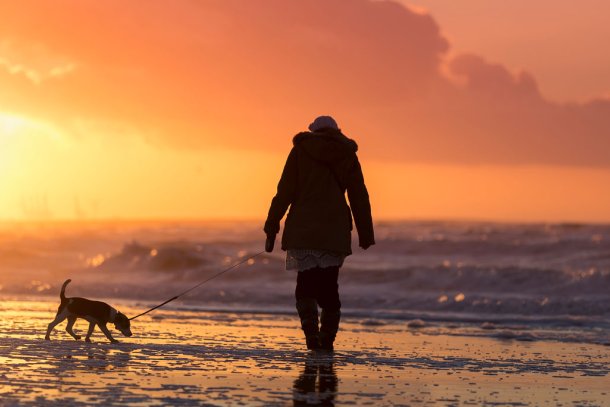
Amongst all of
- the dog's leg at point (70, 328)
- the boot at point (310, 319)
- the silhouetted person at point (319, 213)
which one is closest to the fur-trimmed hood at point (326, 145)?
the silhouetted person at point (319, 213)

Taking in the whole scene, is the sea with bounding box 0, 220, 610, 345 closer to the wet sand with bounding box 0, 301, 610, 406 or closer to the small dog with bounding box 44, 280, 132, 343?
the wet sand with bounding box 0, 301, 610, 406

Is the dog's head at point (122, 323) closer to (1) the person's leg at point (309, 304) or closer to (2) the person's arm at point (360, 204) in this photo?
(1) the person's leg at point (309, 304)

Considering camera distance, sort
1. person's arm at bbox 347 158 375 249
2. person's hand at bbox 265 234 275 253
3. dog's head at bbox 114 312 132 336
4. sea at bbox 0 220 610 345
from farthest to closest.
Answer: sea at bbox 0 220 610 345, dog's head at bbox 114 312 132 336, person's arm at bbox 347 158 375 249, person's hand at bbox 265 234 275 253

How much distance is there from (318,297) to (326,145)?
1.21 m

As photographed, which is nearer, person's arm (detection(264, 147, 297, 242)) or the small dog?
person's arm (detection(264, 147, 297, 242))

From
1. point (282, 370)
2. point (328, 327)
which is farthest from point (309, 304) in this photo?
point (282, 370)

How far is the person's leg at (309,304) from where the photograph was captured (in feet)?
28.7

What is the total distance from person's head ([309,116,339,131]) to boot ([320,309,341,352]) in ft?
4.71

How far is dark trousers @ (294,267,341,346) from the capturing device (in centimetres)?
873

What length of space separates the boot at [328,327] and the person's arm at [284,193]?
777 millimetres

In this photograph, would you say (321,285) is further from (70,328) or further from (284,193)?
(70,328)

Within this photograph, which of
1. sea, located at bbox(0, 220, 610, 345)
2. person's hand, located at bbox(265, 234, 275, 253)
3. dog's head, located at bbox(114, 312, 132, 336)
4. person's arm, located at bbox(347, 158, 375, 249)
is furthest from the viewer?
sea, located at bbox(0, 220, 610, 345)

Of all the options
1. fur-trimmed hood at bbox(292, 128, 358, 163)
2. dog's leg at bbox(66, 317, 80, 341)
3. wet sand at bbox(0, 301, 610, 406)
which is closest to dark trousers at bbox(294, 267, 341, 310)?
wet sand at bbox(0, 301, 610, 406)

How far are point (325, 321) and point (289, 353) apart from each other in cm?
42
